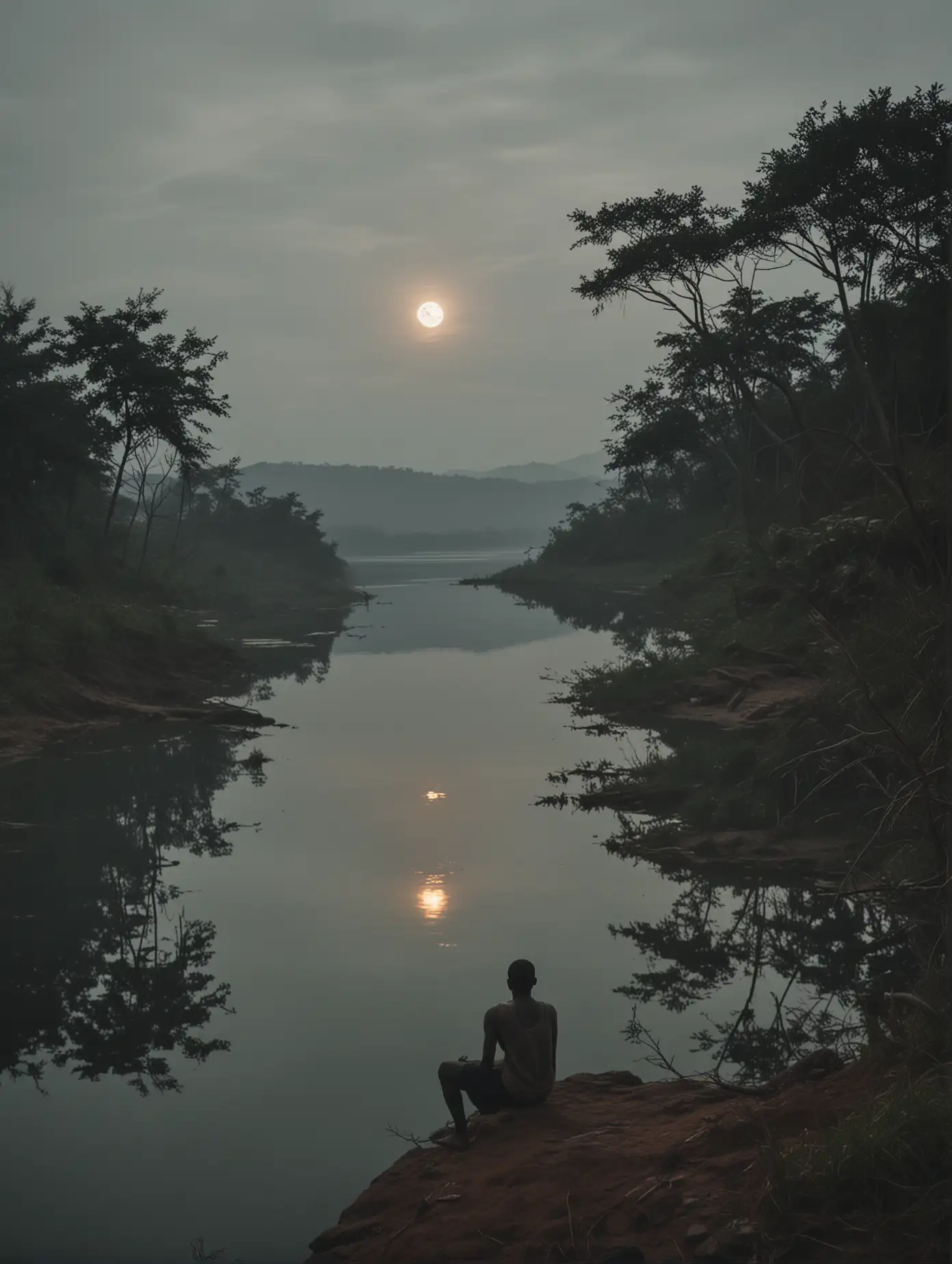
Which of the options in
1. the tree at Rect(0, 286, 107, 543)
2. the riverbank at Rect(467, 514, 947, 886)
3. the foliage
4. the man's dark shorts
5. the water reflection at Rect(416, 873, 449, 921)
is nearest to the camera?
the foliage

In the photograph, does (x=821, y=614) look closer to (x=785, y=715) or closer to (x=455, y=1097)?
(x=455, y=1097)

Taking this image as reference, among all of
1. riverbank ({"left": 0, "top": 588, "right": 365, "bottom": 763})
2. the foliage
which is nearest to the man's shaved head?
the foliage

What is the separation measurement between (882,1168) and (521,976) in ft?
8.52

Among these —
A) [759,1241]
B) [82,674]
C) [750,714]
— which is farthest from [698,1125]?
[82,674]

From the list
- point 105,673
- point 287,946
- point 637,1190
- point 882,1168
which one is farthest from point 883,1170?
point 105,673

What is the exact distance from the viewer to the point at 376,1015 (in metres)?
11.3

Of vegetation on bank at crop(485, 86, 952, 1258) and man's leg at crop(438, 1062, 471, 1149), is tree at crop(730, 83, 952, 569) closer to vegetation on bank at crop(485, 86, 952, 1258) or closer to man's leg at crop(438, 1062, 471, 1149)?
vegetation on bank at crop(485, 86, 952, 1258)

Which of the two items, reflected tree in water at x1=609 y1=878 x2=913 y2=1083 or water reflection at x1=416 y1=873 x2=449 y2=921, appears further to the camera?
water reflection at x1=416 y1=873 x2=449 y2=921

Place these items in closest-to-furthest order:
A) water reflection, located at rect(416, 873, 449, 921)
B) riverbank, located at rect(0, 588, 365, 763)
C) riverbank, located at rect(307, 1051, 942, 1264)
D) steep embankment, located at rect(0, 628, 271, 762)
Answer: riverbank, located at rect(307, 1051, 942, 1264)
water reflection, located at rect(416, 873, 449, 921)
steep embankment, located at rect(0, 628, 271, 762)
riverbank, located at rect(0, 588, 365, 763)

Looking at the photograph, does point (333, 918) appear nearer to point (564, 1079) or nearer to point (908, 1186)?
point (564, 1079)

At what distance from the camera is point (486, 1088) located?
845 cm

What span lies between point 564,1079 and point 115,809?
1280 centimetres

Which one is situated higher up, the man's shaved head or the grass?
the man's shaved head

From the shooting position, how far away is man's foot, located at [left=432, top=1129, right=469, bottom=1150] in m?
8.24
